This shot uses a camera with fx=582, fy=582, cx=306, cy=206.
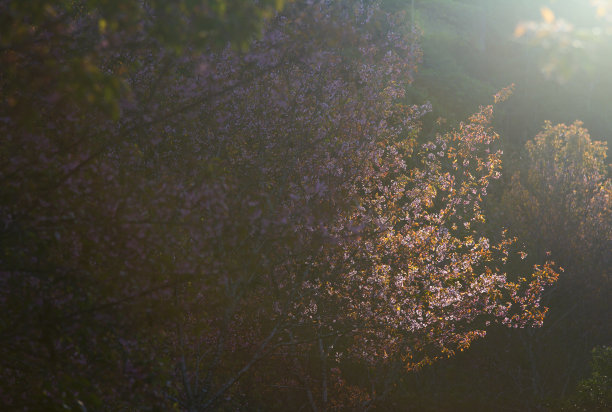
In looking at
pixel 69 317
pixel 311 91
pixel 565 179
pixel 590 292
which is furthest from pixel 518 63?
pixel 69 317

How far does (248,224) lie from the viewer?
9.36m

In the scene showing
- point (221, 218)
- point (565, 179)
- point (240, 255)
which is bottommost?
point (221, 218)

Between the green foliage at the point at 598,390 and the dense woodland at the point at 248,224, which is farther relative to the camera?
the green foliage at the point at 598,390

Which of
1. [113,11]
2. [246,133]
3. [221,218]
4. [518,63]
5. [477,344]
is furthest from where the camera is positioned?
[518,63]

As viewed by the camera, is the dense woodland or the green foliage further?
the green foliage

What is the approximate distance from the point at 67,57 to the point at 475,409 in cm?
2056

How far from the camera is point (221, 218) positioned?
901 cm

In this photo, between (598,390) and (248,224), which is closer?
(248,224)

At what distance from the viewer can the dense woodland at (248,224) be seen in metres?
6.50

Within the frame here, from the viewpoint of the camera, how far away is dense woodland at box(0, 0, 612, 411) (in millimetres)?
6496

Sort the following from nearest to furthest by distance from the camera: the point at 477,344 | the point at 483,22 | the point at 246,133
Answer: the point at 246,133, the point at 477,344, the point at 483,22

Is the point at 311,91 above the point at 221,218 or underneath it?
above

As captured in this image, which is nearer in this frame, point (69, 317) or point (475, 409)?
point (69, 317)

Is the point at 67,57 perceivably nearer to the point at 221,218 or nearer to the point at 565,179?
the point at 221,218
